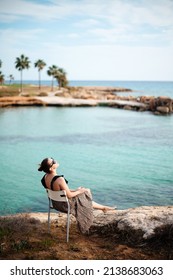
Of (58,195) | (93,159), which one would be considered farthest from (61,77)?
(58,195)

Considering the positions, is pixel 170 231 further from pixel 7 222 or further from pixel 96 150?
pixel 96 150

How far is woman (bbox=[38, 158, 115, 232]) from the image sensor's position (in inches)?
152

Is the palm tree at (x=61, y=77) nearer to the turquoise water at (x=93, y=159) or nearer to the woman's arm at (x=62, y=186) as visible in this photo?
the turquoise water at (x=93, y=159)

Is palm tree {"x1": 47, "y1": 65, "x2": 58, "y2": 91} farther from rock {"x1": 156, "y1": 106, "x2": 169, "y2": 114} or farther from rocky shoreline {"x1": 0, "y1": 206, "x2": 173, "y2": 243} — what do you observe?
rocky shoreline {"x1": 0, "y1": 206, "x2": 173, "y2": 243}

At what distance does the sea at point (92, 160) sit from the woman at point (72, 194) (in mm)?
3577

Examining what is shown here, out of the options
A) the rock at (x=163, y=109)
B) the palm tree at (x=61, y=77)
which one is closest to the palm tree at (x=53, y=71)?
the palm tree at (x=61, y=77)

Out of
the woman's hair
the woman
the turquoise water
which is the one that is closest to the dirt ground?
the woman

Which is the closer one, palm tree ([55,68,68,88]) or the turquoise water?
the turquoise water

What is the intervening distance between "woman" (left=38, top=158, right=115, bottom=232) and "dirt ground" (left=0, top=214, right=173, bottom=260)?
0.23 metres

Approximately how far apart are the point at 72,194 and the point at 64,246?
0.55m

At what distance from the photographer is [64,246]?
367cm

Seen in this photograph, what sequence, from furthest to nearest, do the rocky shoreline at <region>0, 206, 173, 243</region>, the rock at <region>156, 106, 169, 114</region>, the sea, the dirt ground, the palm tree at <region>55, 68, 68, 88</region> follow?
the palm tree at <region>55, 68, 68, 88</region> < the rock at <region>156, 106, 169, 114</region> < the sea < the rocky shoreline at <region>0, 206, 173, 243</region> < the dirt ground

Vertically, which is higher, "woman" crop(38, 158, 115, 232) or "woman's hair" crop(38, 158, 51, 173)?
"woman's hair" crop(38, 158, 51, 173)
